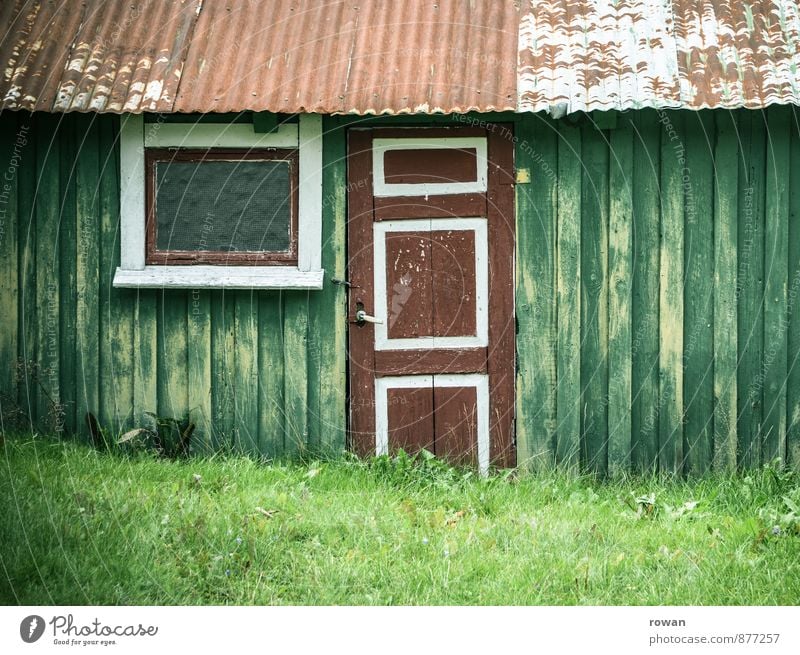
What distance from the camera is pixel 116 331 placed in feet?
22.0

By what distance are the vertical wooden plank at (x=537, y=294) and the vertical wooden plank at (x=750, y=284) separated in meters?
1.27

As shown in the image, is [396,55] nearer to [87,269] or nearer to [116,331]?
[87,269]

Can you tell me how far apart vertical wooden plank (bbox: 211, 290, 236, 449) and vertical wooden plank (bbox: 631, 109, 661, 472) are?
2.78m

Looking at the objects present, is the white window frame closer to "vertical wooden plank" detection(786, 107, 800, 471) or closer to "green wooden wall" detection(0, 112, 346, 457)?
"green wooden wall" detection(0, 112, 346, 457)

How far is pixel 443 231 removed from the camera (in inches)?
259

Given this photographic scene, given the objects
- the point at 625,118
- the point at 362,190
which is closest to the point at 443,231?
the point at 362,190

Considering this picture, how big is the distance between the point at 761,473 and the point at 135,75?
4972 mm

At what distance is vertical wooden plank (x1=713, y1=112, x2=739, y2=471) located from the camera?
21.2 ft

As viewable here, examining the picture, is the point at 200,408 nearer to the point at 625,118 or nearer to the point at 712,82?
the point at 625,118

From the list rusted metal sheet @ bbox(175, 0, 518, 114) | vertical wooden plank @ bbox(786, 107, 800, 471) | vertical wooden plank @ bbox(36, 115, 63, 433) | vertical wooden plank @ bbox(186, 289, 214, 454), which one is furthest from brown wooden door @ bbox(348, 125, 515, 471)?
vertical wooden plank @ bbox(36, 115, 63, 433)

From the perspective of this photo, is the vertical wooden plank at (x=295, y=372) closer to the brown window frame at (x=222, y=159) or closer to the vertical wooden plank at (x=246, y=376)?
the vertical wooden plank at (x=246, y=376)

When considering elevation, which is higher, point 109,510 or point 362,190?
point 362,190

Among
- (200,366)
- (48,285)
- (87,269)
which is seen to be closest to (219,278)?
(200,366)

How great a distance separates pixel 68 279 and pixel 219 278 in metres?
1.11
